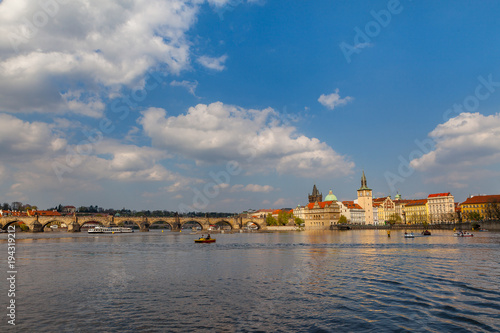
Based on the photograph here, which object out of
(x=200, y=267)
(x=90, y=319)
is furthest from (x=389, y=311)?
(x=200, y=267)

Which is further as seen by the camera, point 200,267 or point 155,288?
point 200,267

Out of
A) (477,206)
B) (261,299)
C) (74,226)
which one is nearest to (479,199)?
(477,206)

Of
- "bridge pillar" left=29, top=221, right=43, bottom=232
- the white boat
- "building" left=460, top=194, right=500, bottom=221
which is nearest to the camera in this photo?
the white boat

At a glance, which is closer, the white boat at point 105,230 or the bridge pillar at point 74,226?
the white boat at point 105,230

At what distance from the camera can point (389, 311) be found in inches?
764

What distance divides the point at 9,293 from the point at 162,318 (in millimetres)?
12925

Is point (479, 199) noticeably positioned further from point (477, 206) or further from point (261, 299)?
point (261, 299)

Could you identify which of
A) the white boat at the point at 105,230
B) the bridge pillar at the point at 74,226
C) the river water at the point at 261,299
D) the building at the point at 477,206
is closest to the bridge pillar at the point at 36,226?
the bridge pillar at the point at 74,226

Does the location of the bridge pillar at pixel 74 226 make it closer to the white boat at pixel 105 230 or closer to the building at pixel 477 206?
the white boat at pixel 105 230

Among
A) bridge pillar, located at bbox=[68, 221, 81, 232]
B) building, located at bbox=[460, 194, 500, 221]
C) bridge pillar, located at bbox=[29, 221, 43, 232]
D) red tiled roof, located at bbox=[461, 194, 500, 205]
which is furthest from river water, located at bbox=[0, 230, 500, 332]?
red tiled roof, located at bbox=[461, 194, 500, 205]

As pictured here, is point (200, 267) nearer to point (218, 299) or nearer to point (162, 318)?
point (218, 299)

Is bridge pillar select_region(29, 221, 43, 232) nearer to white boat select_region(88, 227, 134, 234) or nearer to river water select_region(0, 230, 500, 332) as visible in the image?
white boat select_region(88, 227, 134, 234)

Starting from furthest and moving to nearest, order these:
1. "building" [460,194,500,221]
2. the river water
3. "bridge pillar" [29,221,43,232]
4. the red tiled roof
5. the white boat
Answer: the red tiled roof → "building" [460,194,500,221] → "bridge pillar" [29,221,43,232] → the white boat → the river water

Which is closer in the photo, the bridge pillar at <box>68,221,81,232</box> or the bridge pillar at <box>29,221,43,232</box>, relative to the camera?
the bridge pillar at <box>29,221,43,232</box>
